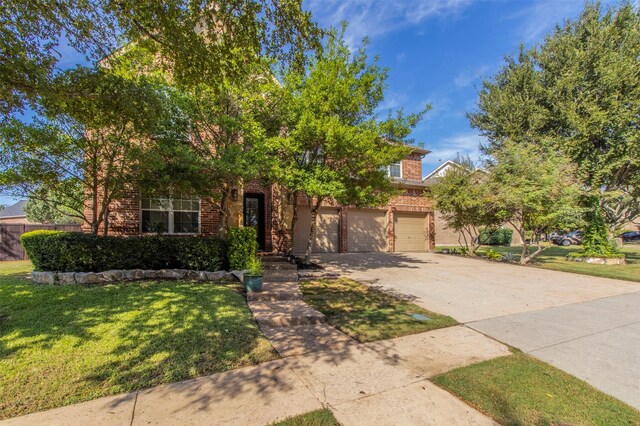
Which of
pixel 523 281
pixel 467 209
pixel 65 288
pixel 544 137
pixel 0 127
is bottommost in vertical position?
pixel 523 281

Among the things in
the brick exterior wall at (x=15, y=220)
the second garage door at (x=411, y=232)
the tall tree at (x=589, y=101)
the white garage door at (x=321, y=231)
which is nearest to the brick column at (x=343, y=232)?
the white garage door at (x=321, y=231)

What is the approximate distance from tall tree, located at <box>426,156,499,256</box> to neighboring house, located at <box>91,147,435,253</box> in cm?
190

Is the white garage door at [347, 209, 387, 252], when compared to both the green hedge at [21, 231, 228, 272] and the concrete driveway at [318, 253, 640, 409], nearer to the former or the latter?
the concrete driveway at [318, 253, 640, 409]

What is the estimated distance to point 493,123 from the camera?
16.0 meters

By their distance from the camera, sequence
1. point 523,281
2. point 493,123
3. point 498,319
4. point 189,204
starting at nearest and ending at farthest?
1. point 498,319
2. point 523,281
3. point 189,204
4. point 493,123

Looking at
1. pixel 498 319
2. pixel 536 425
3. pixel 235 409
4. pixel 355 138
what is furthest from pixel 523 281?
pixel 235 409

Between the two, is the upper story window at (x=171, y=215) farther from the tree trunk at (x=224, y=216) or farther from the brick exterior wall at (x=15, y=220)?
the brick exterior wall at (x=15, y=220)

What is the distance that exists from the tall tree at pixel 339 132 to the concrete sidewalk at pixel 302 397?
5.12 meters

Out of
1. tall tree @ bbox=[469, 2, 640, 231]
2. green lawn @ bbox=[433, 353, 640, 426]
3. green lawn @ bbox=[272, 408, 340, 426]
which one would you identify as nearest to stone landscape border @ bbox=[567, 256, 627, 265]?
tall tree @ bbox=[469, 2, 640, 231]

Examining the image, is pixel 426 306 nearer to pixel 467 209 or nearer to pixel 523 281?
pixel 523 281

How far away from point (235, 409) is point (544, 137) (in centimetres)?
1632

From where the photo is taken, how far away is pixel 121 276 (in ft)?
24.0

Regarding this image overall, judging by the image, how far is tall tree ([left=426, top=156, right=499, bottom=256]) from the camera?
13.1 meters

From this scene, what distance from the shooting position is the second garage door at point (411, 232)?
17094mm
